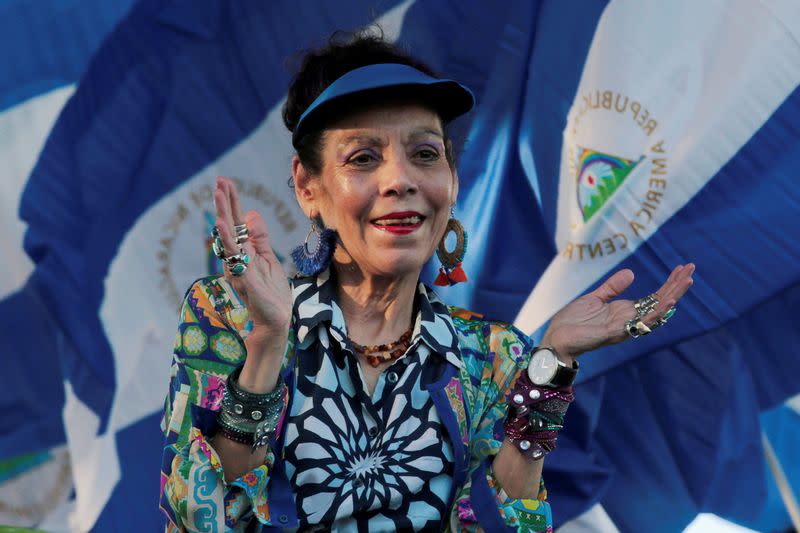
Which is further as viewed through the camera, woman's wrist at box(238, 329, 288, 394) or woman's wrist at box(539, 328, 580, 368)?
woman's wrist at box(539, 328, 580, 368)

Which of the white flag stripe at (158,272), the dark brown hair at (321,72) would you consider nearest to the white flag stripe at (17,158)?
the white flag stripe at (158,272)

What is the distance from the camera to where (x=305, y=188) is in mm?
2477

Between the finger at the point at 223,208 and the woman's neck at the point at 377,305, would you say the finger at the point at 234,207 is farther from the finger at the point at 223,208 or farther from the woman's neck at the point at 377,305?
the woman's neck at the point at 377,305

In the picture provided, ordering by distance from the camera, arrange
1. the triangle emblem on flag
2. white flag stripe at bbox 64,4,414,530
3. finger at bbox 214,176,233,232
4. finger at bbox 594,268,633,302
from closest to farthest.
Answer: finger at bbox 214,176,233,232 → finger at bbox 594,268,633,302 → the triangle emblem on flag → white flag stripe at bbox 64,4,414,530

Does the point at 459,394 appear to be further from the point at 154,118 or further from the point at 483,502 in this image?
the point at 154,118

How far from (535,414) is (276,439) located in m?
0.49

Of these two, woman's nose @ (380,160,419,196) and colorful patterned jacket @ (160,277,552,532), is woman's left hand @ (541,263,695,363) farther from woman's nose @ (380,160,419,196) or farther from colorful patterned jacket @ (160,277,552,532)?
woman's nose @ (380,160,419,196)

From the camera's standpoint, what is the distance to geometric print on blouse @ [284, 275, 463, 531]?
7.27 ft

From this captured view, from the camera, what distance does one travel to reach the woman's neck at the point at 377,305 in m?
2.41

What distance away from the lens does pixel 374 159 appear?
2357 mm

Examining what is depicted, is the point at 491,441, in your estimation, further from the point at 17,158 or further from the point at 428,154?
the point at 17,158

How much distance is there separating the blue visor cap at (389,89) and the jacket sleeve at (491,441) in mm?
497

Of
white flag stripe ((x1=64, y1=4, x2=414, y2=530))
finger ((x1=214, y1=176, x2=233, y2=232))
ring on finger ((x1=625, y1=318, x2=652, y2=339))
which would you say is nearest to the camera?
finger ((x1=214, y1=176, x2=233, y2=232))

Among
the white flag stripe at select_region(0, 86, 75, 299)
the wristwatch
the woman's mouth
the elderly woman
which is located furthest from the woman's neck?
the white flag stripe at select_region(0, 86, 75, 299)
